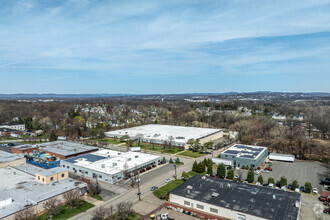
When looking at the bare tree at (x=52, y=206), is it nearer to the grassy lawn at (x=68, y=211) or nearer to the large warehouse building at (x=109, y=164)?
the grassy lawn at (x=68, y=211)

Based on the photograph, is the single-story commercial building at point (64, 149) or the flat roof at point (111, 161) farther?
the single-story commercial building at point (64, 149)

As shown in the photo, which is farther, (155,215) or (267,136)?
(267,136)

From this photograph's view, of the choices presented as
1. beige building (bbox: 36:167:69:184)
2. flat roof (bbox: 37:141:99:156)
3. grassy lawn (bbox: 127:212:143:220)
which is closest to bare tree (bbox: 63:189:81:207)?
beige building (bbox: 36:167:69:184)

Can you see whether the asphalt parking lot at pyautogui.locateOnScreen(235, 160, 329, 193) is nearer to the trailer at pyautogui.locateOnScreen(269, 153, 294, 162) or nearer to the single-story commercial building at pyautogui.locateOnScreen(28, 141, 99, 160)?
the trailer at pyautogui.locateOnScreen(269, 153, 294, 162)

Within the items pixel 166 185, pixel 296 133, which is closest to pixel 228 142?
pixel 296 133

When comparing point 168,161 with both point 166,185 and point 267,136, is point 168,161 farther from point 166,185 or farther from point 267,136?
point 267,136

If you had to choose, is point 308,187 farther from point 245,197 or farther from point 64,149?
point 64,149

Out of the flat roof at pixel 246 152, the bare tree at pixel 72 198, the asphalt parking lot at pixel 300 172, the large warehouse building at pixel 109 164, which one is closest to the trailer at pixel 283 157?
the asphalt parking lot at pixel 300 172
